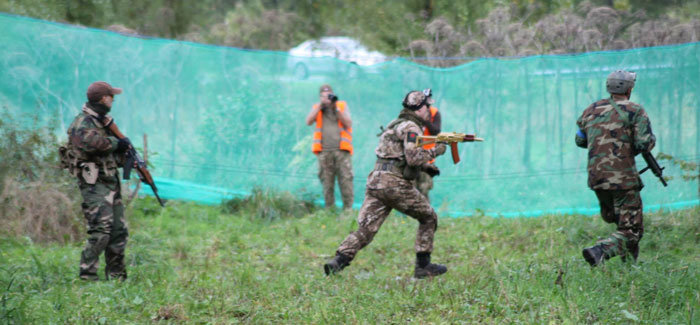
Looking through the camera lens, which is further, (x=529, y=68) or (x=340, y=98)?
(x=340, y=98)

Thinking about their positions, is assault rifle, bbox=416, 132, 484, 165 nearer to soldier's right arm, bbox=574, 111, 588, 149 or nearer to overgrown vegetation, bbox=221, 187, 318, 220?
soldier's right arm, bbox=574, 111, 588, 149

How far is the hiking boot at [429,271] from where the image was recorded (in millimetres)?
5953

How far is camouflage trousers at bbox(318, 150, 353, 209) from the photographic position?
9203mm

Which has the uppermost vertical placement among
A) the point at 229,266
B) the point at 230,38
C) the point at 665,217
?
the point at 230,38

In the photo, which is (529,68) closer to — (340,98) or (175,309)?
(340,98)

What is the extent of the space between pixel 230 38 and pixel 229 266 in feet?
28.8

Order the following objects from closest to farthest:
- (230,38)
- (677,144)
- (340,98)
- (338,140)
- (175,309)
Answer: (175,309)
(677,144)
(338,140)
(340,98)
(230,38)

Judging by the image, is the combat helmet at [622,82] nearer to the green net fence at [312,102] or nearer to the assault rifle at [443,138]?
the assault rifle at [443,138]

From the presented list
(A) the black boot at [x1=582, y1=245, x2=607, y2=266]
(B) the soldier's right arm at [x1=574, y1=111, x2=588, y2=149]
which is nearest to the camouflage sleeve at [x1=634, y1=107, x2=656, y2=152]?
(B) the soldier's right arm at [x1=574, y1=111, x2=588, y2=149]

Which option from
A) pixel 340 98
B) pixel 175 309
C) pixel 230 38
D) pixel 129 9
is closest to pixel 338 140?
pixel 340 98

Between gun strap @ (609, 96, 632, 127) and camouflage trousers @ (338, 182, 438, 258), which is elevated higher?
gun strap @ (609, 96, 632, 127)

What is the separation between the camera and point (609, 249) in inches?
211

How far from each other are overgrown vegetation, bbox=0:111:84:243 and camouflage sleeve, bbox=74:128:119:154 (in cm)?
169

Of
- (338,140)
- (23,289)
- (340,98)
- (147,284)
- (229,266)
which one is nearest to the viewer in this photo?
(23,289)
